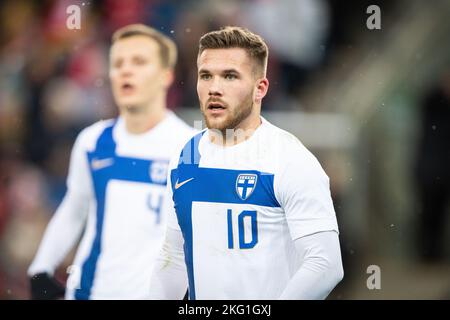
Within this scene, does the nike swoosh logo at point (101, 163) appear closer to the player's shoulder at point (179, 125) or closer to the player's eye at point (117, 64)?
the player's shoulder at point (179, 125)

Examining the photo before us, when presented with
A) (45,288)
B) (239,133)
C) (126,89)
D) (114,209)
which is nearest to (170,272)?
(239,133)

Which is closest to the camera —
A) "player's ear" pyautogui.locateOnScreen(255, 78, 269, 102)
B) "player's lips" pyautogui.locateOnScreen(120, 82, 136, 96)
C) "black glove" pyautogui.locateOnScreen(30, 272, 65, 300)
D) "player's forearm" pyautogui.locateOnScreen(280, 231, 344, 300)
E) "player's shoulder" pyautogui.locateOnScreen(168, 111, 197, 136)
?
"player's forearm" pyautogui.locateOnScreen(280, 231, 344, 300)

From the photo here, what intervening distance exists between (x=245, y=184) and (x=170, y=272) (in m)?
0.55

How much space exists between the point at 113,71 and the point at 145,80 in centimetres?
21

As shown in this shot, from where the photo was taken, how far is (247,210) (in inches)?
131

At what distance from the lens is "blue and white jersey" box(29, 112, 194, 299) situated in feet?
14.1

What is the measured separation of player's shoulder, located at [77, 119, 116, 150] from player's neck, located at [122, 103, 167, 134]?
0.10m

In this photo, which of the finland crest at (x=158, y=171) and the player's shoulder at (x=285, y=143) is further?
the finland crest at (x=158, y=171)

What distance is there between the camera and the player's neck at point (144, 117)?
14.7ft

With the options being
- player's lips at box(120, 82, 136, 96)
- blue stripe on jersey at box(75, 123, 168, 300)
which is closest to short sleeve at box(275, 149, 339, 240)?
blue stripe on jersey at box(75, 123, 168, 300)

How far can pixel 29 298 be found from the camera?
4469 mm

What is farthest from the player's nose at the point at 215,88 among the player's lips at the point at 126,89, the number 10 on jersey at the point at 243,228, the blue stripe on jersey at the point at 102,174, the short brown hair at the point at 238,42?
the player's lips at the point at 126,89

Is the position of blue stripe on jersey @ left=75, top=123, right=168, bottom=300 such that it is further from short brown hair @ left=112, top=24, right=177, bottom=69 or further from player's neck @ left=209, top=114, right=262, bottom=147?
player's neck @ left=209, top=114, right=262, bottom=147

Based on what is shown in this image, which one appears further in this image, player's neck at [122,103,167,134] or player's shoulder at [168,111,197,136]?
player's neck at [122,103,167,134]
